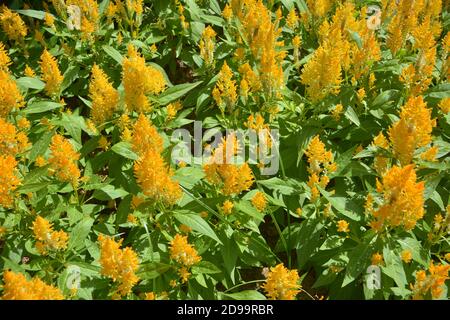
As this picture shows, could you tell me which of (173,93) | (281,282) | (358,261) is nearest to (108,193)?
(173,93)

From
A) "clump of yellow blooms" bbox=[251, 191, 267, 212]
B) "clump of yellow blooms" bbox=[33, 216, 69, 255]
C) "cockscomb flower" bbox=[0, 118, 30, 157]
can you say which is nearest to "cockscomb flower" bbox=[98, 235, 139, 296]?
"clump of yellow blooms" bbox=[33, 216, 69, 255]

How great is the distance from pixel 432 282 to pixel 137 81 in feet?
6.62

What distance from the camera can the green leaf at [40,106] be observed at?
3367mm

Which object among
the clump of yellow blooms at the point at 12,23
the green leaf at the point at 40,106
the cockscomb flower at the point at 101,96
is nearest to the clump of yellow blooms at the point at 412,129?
the cockscomb flower at the point at 101,96

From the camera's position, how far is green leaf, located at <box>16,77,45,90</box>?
3576mm

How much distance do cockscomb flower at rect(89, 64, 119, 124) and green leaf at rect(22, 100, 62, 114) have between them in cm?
45

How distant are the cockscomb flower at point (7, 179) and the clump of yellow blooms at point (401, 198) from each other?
195 centimetres

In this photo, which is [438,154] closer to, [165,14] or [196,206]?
[196,206]

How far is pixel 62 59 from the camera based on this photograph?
13.3 feet

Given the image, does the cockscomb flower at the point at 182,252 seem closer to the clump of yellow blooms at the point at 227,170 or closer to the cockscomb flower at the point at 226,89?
the clump of yellow blooms at the point at 227,170

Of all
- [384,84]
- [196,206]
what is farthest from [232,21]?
[196,206]

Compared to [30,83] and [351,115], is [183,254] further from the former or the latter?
[30,83]

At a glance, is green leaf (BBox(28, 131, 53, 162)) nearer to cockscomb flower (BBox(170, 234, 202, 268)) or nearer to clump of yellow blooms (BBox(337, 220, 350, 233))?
cockscomb flower (BBox(170, 234, 202, 268))

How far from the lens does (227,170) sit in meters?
2.57
